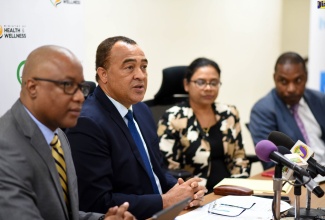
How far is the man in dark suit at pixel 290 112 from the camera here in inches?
152

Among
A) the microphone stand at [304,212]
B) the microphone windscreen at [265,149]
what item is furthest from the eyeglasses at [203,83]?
the microphone windscreen at [265,149]

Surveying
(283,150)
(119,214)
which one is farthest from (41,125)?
(283,150)

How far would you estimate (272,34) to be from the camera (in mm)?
6273

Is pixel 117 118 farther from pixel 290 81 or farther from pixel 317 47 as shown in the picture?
pixel 317 47

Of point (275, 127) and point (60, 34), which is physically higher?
point (60, 34)

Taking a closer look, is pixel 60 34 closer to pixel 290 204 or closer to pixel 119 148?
pixel 119 148

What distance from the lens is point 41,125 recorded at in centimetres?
185

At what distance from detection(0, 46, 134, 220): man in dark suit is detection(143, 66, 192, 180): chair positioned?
2119 millimetres

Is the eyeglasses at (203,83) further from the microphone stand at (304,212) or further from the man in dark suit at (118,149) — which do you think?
the microphone stand at (304,212)

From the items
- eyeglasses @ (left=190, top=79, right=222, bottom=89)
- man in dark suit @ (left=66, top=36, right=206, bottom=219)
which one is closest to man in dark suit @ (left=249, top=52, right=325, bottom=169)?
eyeglasses @ (left=190, top=79, right=222, bottom=89)

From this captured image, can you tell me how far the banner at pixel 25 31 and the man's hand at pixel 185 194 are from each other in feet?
4.47

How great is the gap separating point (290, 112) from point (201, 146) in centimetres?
80

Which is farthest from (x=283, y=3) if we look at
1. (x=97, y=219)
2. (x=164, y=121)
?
(x=97, y=219)

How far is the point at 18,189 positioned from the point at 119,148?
36.1 inches
